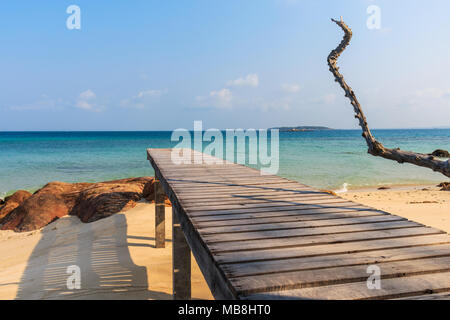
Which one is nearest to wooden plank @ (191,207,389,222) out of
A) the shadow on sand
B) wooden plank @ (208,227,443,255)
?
wooden plank @ (208,227,443,255)

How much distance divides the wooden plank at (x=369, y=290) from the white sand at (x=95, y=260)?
356 cm

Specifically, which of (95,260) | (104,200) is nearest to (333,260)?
(95,260)

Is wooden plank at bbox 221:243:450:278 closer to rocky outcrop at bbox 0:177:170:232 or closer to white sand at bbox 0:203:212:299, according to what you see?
white sand at bbox 0:203:212:299

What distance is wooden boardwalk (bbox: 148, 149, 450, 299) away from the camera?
175 centimetres

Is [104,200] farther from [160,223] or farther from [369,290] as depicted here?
[369,290]

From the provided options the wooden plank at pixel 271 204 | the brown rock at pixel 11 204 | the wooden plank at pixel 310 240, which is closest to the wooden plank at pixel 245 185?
the wooden plank at pixel 271 204

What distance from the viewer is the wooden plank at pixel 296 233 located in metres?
2.45

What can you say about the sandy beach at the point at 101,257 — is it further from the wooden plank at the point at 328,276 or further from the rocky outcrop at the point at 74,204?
the wooden plank at the point at 328,276

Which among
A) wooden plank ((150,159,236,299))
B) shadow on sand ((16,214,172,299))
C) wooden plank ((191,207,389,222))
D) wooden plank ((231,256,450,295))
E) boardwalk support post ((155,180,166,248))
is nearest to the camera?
wooden plank ((231,256,450,295))

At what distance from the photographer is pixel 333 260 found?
81.5 inches

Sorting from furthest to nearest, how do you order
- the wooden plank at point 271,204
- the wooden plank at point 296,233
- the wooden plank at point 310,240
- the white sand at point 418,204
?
the white sand at point 418,204 < the wooden plank at point 271,204 < the wooden plank at point 296,233 < the wooden plank at point 310,240

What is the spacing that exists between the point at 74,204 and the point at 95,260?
477 centimetres

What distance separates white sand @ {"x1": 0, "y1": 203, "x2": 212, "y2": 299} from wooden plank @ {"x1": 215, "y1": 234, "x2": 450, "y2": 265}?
3119 millimetres
